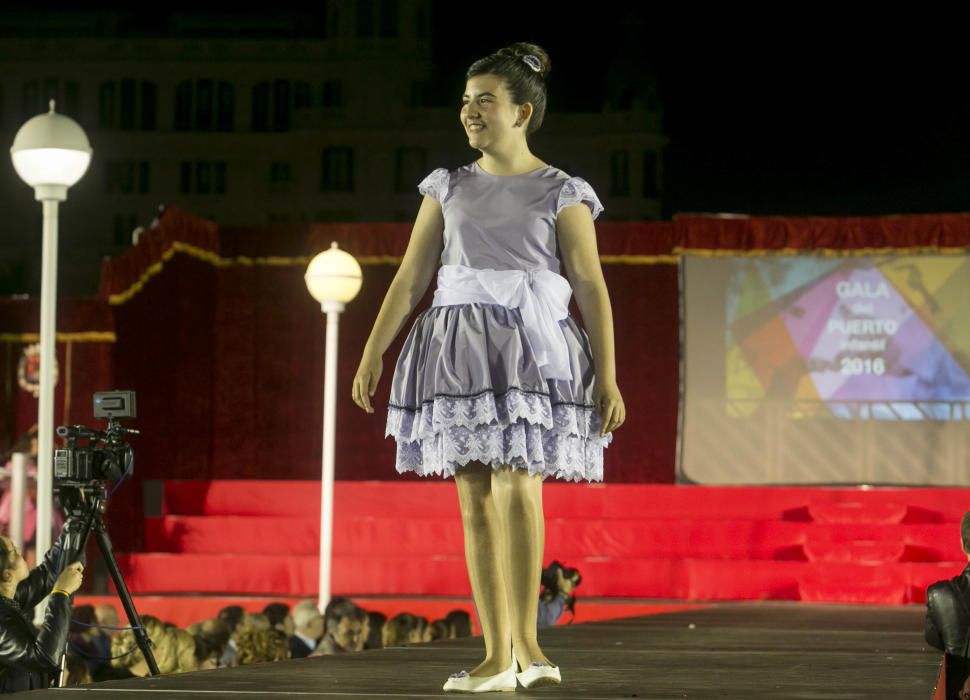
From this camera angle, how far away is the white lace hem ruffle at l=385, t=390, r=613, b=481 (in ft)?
9.79

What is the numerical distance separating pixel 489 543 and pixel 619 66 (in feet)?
93.6

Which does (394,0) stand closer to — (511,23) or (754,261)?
(511,23)

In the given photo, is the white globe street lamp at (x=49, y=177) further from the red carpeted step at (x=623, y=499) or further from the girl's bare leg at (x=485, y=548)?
the red carpeted step at (x=623, y=499)

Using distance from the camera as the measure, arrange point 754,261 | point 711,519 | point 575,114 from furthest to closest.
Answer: point 575,114 < point 754,261 < point 711,519

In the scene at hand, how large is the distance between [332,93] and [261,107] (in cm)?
158

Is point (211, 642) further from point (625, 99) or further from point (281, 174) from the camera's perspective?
point (281, 174)

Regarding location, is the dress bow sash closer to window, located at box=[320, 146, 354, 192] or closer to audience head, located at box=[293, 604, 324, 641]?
audience head, located at box=[293, 604, 324, 641]

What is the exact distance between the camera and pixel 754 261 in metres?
11.3

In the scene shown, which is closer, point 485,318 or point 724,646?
point 485,318

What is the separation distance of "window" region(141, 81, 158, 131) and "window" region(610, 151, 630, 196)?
392 inches

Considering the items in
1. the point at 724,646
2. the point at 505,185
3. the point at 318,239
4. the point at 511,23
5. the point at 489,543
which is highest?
the point at 511,23

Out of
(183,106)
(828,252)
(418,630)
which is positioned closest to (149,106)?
(183,106)

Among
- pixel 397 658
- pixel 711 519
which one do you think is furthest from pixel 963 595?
pixel 711 519

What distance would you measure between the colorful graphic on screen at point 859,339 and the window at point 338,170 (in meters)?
22.2
